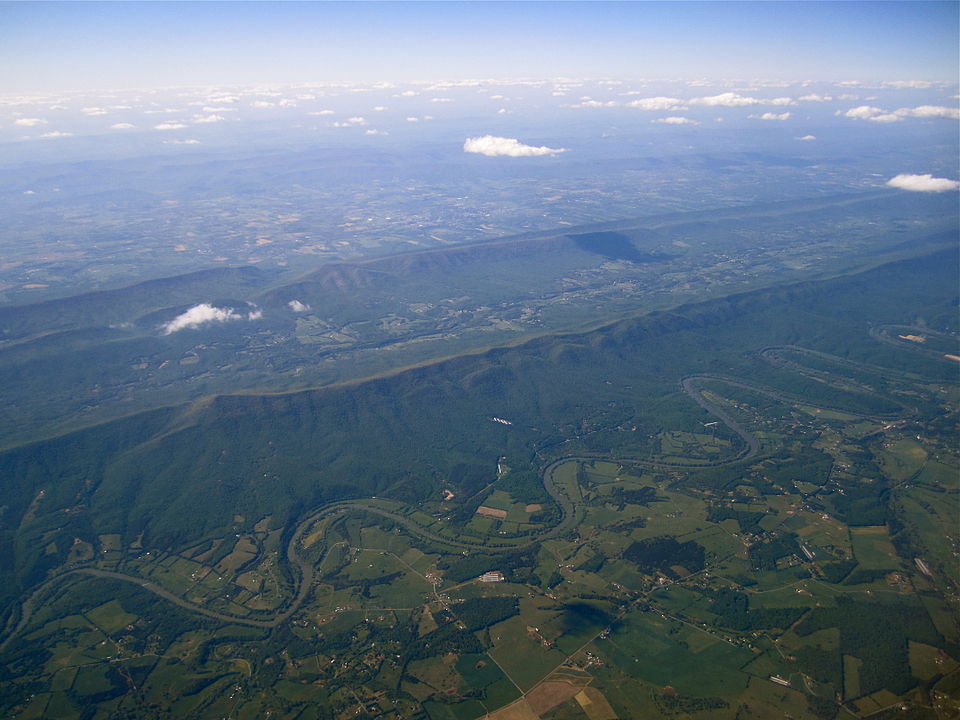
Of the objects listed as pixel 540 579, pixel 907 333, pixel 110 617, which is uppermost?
pixel 540 579

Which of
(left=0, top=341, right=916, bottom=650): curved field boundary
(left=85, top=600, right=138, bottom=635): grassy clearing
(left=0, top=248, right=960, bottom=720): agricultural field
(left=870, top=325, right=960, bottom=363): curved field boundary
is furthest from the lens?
(left=870, top=325, right=960, bottom=363): curved field boundary

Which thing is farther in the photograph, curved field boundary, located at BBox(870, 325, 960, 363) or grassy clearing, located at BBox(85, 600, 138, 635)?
curved field boundary, located at BBox(870, 325, 960, 363)

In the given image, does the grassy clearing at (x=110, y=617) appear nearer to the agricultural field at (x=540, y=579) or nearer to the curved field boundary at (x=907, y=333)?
the agricultural field at (x=540, y=579)

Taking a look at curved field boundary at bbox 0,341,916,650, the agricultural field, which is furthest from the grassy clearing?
curved field boundary at bbox 0,341,916,650

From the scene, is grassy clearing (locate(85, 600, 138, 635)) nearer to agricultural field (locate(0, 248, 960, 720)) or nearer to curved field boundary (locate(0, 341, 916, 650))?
agricultural field (locate(0, 248, 960, 720))

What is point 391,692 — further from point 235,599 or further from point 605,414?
point 605,414

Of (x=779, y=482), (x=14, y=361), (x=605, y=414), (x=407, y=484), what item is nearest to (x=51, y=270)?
(x=14, y=361)

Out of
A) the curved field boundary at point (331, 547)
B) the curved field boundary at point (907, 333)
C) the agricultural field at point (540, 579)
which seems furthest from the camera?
the curved field boundary at point (907, 333)

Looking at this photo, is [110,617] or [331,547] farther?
[331,547]

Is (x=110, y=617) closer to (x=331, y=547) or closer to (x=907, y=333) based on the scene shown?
(x=331, y=547)

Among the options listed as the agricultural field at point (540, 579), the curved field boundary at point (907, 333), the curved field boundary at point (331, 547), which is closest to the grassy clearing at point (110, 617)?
the agricultural field at point (540, 579)

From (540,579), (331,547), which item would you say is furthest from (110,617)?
(540,579)
